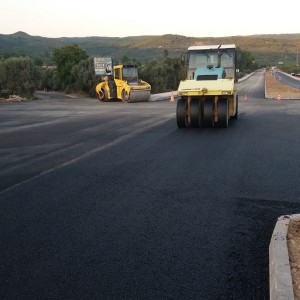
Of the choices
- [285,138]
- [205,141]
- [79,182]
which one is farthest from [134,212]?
[285,138]

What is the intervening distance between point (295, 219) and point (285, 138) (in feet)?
23.8

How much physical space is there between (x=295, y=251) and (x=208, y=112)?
9.67 meters

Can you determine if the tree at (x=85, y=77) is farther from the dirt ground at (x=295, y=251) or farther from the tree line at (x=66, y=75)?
the dirt ground at (x=295, y=251)

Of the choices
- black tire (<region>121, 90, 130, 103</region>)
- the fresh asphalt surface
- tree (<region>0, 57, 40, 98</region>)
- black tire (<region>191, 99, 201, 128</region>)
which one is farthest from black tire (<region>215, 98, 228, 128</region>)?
tree (<region>0, 57, 40, 98</region>)

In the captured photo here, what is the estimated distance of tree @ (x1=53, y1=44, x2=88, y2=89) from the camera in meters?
49.3

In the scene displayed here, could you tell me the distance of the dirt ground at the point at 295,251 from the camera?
327 cm

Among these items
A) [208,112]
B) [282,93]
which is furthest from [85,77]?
[208,112]

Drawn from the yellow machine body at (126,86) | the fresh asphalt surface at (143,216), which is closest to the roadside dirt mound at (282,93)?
the yellow machine body at (126,86)

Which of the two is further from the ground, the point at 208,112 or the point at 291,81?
the point at 208,112

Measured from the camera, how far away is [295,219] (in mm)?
4766

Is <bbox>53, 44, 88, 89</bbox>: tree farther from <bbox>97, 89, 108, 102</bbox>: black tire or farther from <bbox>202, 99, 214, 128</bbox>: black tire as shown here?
<bbox>202, 99, 214, 128</bbox>: black tire

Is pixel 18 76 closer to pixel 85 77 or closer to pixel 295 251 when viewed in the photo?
pixel 85 77

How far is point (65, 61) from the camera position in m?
50.1

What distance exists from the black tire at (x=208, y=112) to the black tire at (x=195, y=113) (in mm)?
210
